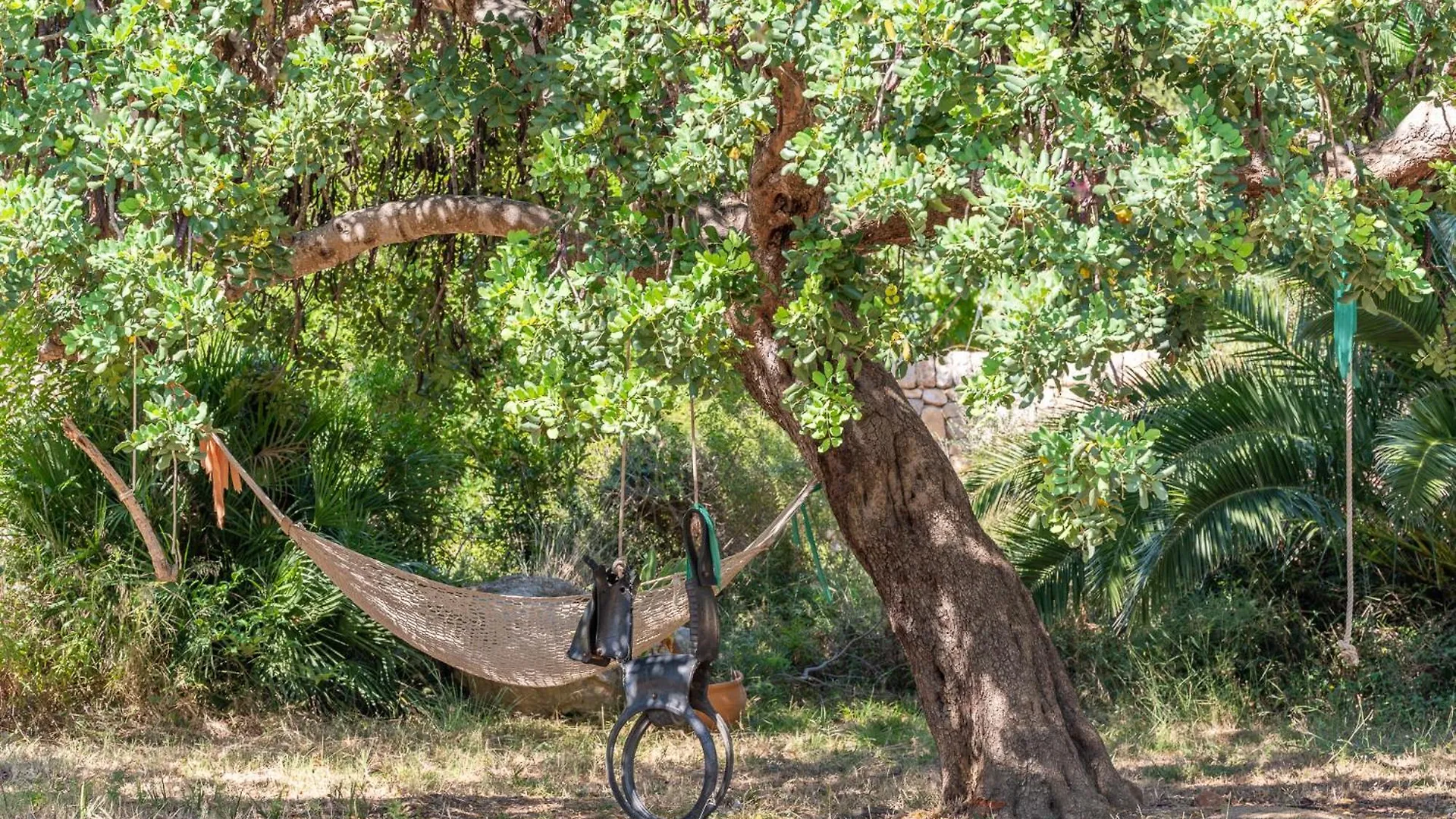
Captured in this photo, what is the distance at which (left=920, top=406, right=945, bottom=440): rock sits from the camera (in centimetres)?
1009

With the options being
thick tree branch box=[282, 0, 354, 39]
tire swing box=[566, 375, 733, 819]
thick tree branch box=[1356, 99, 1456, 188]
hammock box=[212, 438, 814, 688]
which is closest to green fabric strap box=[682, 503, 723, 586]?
tire swing box=[566, 375, 733, 819]

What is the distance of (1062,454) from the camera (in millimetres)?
2461

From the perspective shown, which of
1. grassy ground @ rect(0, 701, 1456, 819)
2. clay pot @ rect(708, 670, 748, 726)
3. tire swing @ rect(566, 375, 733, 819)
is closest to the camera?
tire swing @ rect(566, 375, 733, 819)

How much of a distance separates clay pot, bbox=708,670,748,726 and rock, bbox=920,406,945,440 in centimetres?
385

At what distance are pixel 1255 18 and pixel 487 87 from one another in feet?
6.38

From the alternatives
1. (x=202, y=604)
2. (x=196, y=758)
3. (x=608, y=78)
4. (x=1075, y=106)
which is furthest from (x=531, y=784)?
(x=1075, y=106)

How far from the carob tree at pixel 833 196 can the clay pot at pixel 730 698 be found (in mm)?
2273

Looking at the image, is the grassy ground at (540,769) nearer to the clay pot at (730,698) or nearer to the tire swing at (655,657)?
the clay pot at (730,698)

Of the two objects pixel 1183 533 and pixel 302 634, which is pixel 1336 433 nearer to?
pixel 1183 533

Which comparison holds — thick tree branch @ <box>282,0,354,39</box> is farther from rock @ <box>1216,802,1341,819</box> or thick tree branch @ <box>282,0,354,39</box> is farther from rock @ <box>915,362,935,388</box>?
rock @ <box>915,362,935,388</box>

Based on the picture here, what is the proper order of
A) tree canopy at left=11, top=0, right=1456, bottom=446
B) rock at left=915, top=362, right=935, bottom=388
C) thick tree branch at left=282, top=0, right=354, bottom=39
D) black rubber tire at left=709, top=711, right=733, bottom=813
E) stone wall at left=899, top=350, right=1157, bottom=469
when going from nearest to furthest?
tree canopy at left=11, top=0, right=1456, bottom=446 < black rubber tire at left=709, top=711, right=733, bottom=813 < thick tree branch at left=282, top=0, right=354, bottom=39 < stone wall at left=899, top=350, right=1157, bottom=469 < rock at left=915, top=362, right=935, bottom=388

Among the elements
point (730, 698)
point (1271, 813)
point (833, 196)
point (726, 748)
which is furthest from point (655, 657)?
point (730, 698)

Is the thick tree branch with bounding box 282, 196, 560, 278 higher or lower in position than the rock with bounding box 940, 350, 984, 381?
lower

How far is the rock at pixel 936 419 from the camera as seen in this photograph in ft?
33.1
